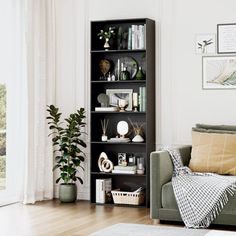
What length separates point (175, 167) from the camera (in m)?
6.07

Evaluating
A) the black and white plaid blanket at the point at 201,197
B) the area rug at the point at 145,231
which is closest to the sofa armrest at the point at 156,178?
the black and white plaid blanket at the point at 201,197

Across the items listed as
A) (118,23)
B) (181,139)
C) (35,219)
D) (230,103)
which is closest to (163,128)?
(181,139)

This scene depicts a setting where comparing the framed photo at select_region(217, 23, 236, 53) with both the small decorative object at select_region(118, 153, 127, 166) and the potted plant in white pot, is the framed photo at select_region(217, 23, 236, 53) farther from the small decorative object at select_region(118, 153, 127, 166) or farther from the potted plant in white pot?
the potted plant in white pot

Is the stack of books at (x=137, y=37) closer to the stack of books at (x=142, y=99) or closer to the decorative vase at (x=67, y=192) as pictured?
the stack of books at (x=142, y=99)

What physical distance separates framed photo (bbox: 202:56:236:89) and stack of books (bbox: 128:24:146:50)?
0.71 m

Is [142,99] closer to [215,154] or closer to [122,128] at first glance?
[122,128]

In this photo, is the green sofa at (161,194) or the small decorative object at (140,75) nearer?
the green sofa at (161,194)

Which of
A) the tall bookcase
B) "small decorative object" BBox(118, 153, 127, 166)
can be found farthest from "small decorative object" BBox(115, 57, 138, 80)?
"small decorative object" BBox(118, 153, 127, 166)

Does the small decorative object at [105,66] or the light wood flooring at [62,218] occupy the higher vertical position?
the small decorative object at [105,66]

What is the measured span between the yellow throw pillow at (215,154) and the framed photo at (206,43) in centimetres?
103

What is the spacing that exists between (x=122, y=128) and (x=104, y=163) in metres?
0.45

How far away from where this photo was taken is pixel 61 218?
19.9ft

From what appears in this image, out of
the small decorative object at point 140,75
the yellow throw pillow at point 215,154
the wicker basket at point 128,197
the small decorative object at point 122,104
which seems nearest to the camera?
the yellow throw pillow at point 215,154

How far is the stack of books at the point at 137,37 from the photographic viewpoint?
683 cm
